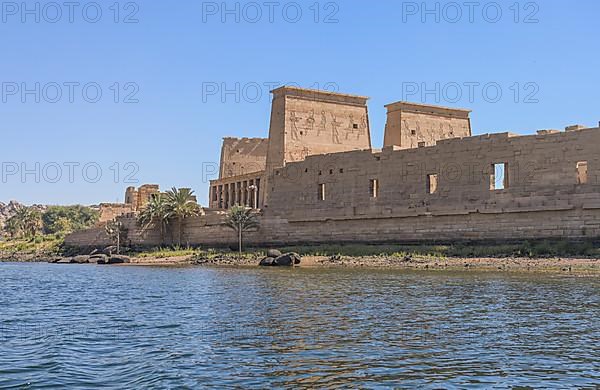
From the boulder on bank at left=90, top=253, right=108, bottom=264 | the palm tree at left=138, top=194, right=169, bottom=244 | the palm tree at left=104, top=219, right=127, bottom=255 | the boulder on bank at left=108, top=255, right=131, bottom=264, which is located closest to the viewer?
the boulder on bank at left=108, top=255, right=131, bottom=264

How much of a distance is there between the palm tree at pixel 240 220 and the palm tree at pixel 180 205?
571cm

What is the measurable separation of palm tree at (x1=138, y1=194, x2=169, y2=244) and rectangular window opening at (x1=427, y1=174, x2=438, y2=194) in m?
16.6

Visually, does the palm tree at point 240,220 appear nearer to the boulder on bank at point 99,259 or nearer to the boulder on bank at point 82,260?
the boulder on bank at point 99,259

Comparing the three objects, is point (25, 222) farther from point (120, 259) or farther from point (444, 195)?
point (444, 195)

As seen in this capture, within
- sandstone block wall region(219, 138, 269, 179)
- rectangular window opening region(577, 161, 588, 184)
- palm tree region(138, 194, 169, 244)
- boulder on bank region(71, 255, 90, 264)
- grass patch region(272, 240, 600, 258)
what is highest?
sandstone block wall region(219, 138, 269, 179)

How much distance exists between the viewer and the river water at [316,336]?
7.55 meters

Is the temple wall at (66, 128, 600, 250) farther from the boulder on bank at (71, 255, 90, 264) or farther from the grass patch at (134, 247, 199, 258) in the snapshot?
the boulder on bank at (71, 255, 90, 264)

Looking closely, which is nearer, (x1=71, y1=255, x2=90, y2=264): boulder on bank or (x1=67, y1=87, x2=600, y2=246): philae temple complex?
(x1=67, y1=87, x2=600, y2=246): philae temple complex

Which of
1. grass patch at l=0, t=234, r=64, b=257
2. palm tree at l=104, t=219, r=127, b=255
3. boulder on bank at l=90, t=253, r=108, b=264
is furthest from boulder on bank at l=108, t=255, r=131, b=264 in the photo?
grass patch at l=0, t=234, r=64, b=257

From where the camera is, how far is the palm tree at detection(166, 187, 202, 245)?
128ft

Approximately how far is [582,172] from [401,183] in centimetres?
741

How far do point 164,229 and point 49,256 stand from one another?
11086 millimetres

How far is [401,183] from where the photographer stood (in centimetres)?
2872

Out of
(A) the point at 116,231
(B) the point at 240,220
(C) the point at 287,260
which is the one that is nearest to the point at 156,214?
(A) the point at 116,231
